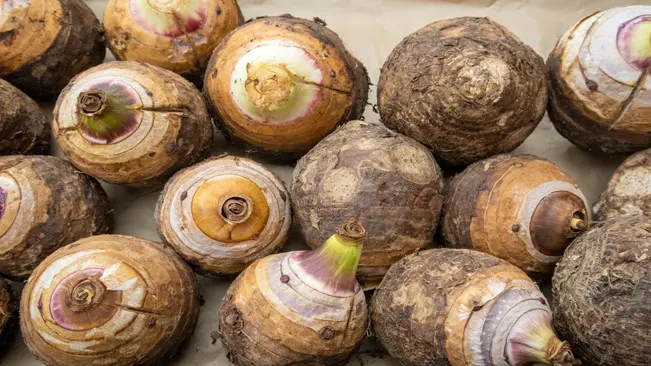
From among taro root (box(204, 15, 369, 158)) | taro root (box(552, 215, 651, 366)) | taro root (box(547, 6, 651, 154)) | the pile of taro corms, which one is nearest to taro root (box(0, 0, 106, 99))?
the pile of taro corms

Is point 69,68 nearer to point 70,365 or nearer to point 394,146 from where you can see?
point 70,365

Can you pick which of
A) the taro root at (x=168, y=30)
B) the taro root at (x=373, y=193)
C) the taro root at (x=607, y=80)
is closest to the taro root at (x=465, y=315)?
the taro root at (x=373, y=193)

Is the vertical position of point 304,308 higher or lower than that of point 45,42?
lower

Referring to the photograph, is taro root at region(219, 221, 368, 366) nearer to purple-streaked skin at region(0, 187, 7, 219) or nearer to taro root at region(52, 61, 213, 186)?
taro root at region(52, 61, 213, 186)

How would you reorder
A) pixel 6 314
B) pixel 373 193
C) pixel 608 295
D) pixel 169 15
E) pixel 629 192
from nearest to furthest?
→ pixel 608 295
pixel 373 193
pixel 6 314
pixel 629 192
pixel 169 15

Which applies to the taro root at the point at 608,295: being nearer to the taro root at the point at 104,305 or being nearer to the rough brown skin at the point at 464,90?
the rough brown skin at the point at 464,90

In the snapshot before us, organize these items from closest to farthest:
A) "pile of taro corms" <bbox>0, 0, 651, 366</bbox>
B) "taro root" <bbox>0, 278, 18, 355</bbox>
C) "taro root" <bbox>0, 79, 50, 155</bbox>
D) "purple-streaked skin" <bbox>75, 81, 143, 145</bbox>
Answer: "pile of taro corms" <bbox>0, 0, 651, 366</bbox> < "purple-streaked skin" <bbox>75, 81, 143, 145</bbox> < "taro root" <bbox>0, 278, 18, 355</bbox> < "taro root" <bbox>0, 79, 50, 155</bbox>

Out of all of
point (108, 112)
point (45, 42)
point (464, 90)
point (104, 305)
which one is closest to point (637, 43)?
point (464, 90)

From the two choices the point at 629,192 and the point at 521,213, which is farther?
the point at 629,192

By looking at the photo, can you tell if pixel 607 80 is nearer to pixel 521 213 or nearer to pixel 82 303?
pixel 521 213
